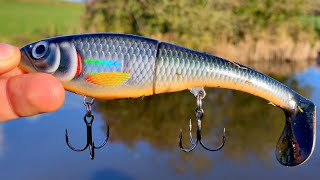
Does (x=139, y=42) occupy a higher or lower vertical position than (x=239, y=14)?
lower

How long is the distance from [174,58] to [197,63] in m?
0.11

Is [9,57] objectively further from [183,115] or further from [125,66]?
[183,115]

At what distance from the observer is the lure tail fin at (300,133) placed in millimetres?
1955

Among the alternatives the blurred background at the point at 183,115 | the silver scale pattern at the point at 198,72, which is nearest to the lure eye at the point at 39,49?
the silver scale pattern at the point at 198,72

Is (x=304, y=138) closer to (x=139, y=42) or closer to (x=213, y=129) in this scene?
(x=139, y=42)

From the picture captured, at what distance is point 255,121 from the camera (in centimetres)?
853

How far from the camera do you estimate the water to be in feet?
20.8

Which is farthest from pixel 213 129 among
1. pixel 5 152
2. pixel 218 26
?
pixel 218 26

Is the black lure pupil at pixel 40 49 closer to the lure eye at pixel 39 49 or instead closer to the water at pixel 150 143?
the lure eye at pixel 39 49

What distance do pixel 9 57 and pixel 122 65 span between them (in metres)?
0.49

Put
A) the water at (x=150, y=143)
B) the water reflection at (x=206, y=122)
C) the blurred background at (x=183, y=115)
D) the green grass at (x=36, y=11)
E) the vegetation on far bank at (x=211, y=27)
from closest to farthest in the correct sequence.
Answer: the water at (x=150, y=143) → the blurred background at (x=183, y=115) → the water reflection at (x=206, y=122) → the vegetation on far bank at (x=211, y=27) → the green grass at (x=36, y=11)

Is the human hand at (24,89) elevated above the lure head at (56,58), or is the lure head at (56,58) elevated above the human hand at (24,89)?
the lure head at (56,58)

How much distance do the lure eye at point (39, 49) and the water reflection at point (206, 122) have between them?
5.08 m

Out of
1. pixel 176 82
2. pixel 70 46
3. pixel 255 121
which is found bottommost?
pixel 176 82
